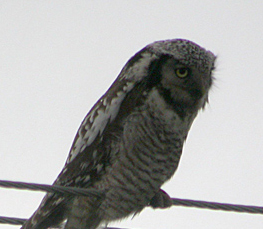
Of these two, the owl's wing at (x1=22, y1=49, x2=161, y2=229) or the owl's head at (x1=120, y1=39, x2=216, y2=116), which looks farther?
the owl's head at (x1=120, y1=39, x2=216, y2=116)

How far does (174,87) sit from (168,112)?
209 mm

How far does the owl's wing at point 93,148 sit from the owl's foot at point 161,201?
57 centimetres

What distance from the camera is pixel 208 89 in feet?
13.0

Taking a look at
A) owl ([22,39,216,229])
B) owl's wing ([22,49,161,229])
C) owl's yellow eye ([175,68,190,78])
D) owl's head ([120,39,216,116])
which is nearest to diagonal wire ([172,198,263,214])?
owl ([22,39,216,229])

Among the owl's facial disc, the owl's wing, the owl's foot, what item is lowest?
the owl's foot

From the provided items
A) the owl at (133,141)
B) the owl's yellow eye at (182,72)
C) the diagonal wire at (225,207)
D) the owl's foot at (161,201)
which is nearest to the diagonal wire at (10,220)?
the owl at (133,141)

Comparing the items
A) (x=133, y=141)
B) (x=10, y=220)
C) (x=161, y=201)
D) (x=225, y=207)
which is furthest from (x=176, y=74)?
(x=10, y=220)

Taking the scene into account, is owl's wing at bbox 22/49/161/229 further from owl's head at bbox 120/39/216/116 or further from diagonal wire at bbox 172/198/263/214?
diagonal wire at bbox 172/198/263/214

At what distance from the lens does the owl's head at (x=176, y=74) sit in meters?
3.73

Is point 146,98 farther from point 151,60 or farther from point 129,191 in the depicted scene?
point 129,191

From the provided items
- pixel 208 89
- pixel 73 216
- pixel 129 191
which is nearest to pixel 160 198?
pixel 129 191

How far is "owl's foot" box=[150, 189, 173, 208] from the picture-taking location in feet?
12.5

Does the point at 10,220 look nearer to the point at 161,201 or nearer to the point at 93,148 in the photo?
the point at 93,148

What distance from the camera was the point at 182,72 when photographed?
149 inches
